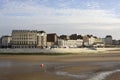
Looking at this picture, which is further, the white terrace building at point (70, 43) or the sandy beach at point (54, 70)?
the white terrace building at point (70, 43)

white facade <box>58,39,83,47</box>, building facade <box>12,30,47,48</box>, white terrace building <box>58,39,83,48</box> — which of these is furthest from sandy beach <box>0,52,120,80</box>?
white facade <box>58,39,83,47</box>

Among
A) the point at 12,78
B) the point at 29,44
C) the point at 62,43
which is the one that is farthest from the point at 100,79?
the point at 62,43

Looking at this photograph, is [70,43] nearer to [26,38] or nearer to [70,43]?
[70,43]

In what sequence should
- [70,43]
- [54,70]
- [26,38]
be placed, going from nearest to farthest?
[54,70]
[26,38]
[70,43]

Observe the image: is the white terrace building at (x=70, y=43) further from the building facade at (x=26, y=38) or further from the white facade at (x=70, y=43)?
the building facade at (x=26, y=38)

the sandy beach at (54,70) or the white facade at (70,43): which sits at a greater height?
the white facade at (70,43)

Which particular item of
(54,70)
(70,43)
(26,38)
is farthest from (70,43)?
(54,70)

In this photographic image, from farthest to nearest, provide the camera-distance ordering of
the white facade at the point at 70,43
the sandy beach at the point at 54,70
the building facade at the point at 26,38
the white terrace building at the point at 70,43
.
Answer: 1. the white facade at the point at 70,43
2. the white terrace building at the point at 70,43
3. the building facade at the point at 26,38
4. the sandy beach at the point at 54,70

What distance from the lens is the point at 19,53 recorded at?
238ft

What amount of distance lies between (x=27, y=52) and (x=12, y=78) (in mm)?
49899

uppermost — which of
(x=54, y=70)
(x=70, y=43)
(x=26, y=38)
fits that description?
(x=26, y=38)

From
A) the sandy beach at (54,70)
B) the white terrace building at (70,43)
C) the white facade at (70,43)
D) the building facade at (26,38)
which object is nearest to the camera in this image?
the sandy beach at (54,70)

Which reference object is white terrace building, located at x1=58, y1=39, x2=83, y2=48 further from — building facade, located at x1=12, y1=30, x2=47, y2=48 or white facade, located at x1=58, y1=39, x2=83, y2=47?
building facade, located at x1=12, y1=30, x2=47, y2=48

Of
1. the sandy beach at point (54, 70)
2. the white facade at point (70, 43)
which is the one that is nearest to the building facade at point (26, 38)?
the white facade at point (70, 43)
